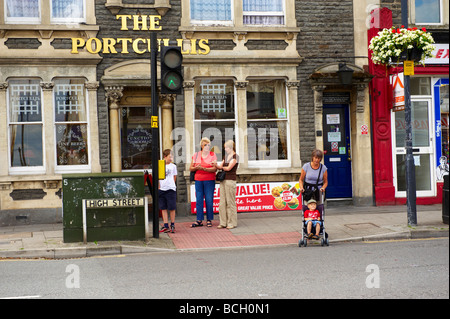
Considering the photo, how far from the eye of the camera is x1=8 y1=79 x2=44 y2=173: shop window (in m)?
13.9

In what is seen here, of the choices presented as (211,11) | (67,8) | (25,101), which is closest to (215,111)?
(211,11)

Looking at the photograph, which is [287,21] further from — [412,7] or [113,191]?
[113,191]

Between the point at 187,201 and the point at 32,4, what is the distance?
623 cm

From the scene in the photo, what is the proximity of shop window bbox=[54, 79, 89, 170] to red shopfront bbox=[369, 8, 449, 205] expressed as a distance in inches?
301

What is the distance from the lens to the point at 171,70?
35.5 ft

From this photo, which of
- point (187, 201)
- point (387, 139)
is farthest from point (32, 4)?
point (387, 139)

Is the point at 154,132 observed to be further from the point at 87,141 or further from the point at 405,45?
the point at 405,45

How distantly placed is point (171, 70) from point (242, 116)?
4.34 meters

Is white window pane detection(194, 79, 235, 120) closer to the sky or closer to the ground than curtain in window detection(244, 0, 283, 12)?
closer to the ground

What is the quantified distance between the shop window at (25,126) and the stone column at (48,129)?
0.18 m

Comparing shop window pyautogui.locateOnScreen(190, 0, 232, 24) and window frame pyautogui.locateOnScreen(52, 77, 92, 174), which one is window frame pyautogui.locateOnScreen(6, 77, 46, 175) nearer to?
window frame pyautogui.locateOnScreen(52, 77, 92, 174)

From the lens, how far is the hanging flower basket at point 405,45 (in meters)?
11.5

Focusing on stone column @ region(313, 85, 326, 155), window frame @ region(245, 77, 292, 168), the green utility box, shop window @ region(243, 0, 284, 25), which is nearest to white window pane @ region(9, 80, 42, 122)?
the green utility box

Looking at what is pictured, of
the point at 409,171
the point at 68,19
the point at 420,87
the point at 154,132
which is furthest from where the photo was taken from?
the point at 420,87
